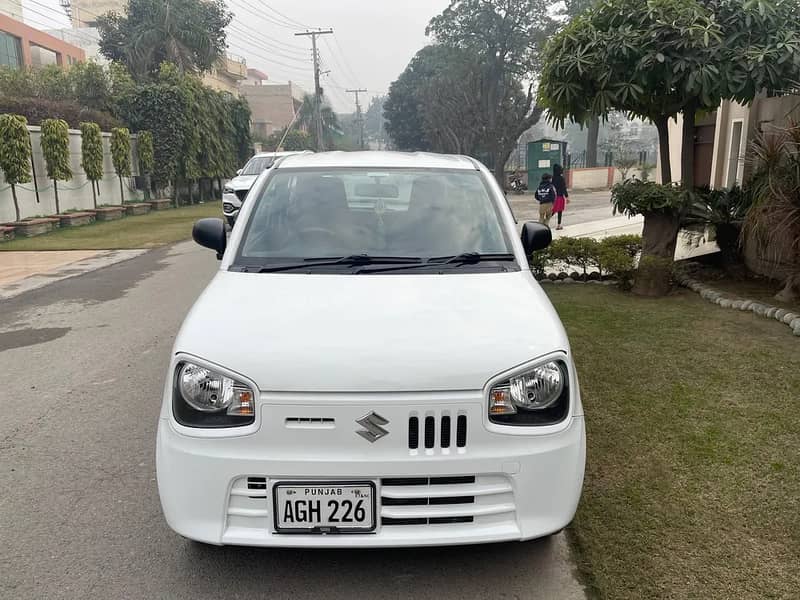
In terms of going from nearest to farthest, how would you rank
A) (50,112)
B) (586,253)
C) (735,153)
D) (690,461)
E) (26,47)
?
(690,461), (586,253), (735,153), (50,112), (26,47)

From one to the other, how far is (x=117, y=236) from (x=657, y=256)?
12.4 meters

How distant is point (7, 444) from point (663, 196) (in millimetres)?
6942

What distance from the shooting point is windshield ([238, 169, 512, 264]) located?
12.0 feet

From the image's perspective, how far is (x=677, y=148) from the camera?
50.2ft

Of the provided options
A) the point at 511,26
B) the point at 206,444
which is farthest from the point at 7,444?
the point at 511,26

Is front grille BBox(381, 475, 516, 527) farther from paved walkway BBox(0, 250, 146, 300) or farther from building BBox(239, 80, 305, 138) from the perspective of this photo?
building BBox(239, 80, 305, 138)

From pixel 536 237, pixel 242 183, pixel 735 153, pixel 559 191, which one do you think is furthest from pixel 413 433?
pixel 559 191

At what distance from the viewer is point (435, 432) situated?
101 inches

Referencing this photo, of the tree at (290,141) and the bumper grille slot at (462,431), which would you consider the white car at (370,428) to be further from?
the tree at (290,141)

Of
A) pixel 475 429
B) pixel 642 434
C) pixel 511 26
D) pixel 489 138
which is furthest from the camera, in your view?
pixel 511 26

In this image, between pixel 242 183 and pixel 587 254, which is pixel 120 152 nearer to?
pixel 242 183

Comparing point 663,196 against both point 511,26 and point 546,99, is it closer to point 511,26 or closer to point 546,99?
point 546,99

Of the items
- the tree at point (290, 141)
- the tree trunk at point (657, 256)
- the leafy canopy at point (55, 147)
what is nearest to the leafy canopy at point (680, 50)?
the tree trunk at point (657, 256)

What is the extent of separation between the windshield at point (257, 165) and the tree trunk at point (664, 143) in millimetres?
10362
